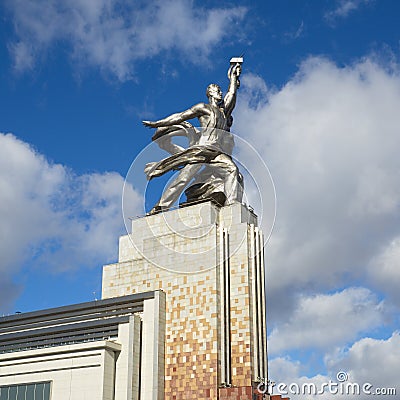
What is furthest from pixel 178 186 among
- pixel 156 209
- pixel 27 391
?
pixel 27 391

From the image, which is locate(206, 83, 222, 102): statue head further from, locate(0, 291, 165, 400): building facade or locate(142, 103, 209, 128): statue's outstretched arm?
locate(0, 291, 165, 400): building facade

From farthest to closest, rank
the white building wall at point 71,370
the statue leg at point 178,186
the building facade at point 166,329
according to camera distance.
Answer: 1. the statue leg at point 178,186
2. the building facade at point 166,329
3. the white building wall at point 71,370

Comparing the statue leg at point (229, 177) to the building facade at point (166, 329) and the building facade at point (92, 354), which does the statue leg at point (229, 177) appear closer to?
the building facade at point (166, 329)

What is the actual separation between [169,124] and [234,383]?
68.4ft

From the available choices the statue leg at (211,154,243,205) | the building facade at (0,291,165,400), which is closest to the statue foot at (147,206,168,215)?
the statue leg at (211,154,243,205)

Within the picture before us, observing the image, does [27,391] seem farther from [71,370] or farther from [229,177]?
[229,177]

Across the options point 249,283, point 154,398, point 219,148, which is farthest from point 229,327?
point 219,148

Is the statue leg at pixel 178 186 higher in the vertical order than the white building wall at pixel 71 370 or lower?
higher

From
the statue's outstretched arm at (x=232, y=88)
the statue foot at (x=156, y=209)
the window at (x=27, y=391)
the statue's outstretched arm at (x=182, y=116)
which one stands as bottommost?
the window at (x=27, y=391)

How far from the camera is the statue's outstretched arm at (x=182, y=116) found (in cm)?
5231

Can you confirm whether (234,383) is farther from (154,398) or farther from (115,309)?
(115,309)

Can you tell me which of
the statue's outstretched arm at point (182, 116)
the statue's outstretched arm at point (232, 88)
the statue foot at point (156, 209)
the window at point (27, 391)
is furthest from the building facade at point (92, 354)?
the statue's outstretched arm at point (232, 88)

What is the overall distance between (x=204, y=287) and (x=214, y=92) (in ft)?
55.9

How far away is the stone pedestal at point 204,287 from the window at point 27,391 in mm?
7725
